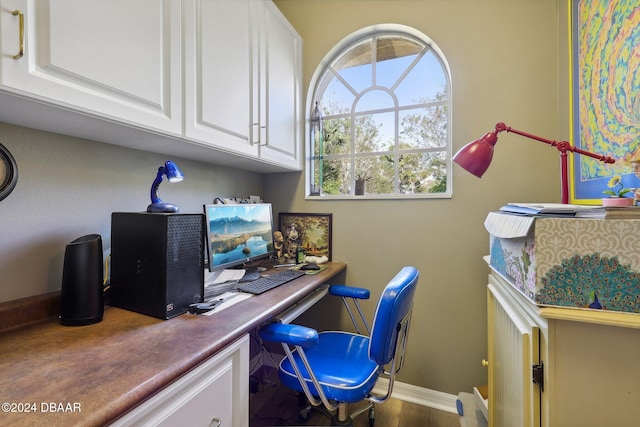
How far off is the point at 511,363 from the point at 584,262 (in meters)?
0.49

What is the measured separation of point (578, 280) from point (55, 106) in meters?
1.45

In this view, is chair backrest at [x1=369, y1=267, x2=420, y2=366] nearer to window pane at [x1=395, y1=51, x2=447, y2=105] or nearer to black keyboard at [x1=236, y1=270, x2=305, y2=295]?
black keyboard at [x1=236, y1=270, x2=305, y2=295]

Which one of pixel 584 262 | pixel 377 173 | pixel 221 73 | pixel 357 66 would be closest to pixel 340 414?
pixel 584 262

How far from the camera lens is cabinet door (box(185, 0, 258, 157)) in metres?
1.08

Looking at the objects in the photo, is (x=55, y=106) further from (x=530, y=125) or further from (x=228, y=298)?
(x=530, y=125)

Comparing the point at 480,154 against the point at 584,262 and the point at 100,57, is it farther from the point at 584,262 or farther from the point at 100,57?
the point at 100,57

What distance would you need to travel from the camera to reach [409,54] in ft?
6.15

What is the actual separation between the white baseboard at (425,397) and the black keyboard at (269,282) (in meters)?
1.05

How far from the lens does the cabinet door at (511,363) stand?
746mm

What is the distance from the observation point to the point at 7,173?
33.1 inches

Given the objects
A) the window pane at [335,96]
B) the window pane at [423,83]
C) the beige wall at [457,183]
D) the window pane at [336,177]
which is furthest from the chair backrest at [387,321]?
the window pane at [335,96]

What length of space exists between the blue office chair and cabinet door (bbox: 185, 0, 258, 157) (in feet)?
2.93

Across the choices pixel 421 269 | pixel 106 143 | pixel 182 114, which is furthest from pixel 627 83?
pixel 106 143

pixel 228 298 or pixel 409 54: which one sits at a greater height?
pixel 409 54
